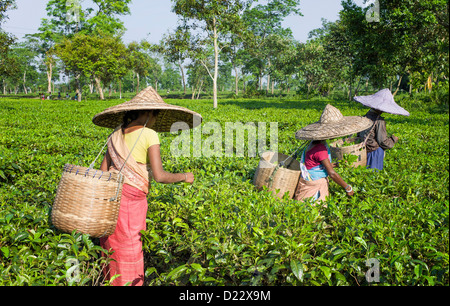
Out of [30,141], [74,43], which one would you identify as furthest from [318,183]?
[74,43]

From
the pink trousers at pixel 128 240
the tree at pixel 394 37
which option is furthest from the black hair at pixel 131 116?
the tree at pixel 394 37

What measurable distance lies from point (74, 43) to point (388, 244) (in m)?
34.3

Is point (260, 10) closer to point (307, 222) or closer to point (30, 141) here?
point (30, 141)

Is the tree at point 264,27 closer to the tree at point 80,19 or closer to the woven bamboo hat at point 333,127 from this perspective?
the tree at point 80,19

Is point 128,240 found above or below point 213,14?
below

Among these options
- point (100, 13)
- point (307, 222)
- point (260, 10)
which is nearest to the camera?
point (307, 222)

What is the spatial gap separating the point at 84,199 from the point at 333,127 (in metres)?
2.36

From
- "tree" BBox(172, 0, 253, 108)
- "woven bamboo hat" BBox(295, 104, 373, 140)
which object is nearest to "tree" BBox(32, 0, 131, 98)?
"tree" BBox(172, 0, 253, 108)

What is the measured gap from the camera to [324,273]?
1.82 m

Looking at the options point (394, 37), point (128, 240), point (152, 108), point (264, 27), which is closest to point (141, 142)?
point (152, 108)

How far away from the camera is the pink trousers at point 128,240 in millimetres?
2424

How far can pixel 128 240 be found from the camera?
245cm

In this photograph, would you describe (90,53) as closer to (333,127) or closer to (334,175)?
(333,127)

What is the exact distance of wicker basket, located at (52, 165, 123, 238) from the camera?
2.08 metres
